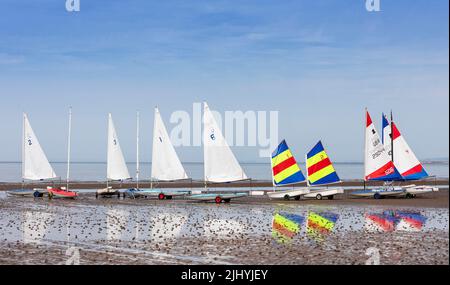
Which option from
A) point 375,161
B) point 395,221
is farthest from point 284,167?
point 395,221

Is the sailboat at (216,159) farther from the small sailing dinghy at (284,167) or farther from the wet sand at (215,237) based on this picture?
the wet sand at (215,237)

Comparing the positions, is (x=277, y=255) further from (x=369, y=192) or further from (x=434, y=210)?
(x=369, y=192)

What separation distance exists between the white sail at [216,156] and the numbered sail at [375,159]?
12242mm

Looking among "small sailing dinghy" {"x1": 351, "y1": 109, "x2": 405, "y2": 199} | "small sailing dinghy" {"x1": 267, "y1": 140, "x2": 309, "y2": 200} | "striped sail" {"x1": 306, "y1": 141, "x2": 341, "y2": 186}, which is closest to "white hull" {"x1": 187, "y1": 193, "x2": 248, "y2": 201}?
"small sailing dinghy" {"x1": 267, "y1": 140, "x2": 309, "y2": 200}

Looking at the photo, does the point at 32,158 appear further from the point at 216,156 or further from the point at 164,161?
the point at 216,156

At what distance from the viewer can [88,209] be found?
41031 millimetres

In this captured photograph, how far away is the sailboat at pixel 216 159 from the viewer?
153ft

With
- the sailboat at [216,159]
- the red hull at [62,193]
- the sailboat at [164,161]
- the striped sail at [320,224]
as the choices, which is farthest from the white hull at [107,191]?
the striped sail at [320,224]

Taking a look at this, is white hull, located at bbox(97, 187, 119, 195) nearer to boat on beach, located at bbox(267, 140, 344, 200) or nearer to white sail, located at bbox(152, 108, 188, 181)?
white sail, located at bbox(152, 108, 188, 181)

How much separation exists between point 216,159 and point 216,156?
0.24 meters

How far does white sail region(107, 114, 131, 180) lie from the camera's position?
59.6 m

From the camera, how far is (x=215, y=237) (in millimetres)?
24922
